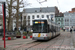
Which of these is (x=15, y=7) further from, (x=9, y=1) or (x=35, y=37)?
(x=35, y=37)

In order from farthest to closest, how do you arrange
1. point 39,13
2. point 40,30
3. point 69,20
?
point 69,20 → point 39,13 → point 40,30

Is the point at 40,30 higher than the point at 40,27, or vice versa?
the point at 40,27

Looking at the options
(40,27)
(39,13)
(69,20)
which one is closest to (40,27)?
(40,27)

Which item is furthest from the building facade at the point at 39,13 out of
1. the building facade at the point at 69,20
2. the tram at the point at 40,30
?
the tram at the point at 40,30

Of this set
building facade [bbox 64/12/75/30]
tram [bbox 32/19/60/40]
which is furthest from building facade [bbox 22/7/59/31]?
tram [bbox 32/19/60/40]

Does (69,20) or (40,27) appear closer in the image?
(40,27)

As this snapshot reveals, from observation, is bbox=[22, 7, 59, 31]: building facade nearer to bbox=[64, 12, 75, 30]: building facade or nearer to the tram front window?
bbox=[64, 12, 75, 30]: building facade

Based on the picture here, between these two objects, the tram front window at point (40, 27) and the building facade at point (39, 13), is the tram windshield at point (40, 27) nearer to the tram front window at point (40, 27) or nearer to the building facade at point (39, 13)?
the tram front window at point (40, 27)

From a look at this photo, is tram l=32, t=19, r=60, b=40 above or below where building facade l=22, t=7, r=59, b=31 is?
below

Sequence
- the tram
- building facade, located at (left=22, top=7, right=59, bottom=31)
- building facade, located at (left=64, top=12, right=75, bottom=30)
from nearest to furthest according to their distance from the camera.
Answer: the tram
building facade, located at (left=22, top=7, right=59, bottom=31)
building facade, located at (left=64, top=12, right=75, bottom=30)

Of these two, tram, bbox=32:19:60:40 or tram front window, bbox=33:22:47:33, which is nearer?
tram, bbox=32:19:60:40

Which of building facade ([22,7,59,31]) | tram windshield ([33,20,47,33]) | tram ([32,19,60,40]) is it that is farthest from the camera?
building facade ([22,7,59,31])

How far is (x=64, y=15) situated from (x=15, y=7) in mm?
A: 57824

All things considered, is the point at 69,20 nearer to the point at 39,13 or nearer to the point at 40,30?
the point at 39,13
